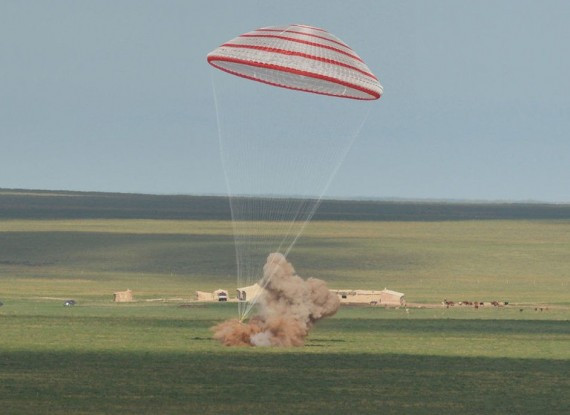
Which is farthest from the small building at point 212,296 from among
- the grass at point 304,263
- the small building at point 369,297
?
the small building at point 369,297

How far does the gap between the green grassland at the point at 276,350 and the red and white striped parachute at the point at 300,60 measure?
31.3 ft

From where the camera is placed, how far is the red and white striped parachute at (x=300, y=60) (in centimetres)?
4934

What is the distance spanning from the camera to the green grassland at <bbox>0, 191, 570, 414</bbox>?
44094 millimetres

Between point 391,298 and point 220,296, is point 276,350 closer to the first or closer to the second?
point 220,296

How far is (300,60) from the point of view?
1955 inches

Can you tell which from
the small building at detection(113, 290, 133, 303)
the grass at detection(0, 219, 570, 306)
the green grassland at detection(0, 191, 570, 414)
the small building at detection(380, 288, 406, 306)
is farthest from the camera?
the grass at detection(0, 219, 570, 306)

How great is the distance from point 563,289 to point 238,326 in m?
59.9

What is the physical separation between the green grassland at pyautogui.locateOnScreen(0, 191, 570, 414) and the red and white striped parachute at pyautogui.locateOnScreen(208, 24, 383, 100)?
9555 millimetres

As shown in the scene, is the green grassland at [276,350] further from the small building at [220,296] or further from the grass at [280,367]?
the small building at [220,296]

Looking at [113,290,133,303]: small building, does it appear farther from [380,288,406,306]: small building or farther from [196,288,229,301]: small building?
[380,288,406,306]: small building

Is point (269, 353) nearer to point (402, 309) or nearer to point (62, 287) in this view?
point (402, 309)

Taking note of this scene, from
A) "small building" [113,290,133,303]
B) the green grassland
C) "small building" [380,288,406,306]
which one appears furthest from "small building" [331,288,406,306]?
"small building" [113,290,133,303]

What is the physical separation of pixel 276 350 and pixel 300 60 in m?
12.4

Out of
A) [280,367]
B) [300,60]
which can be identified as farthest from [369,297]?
[300,60]
